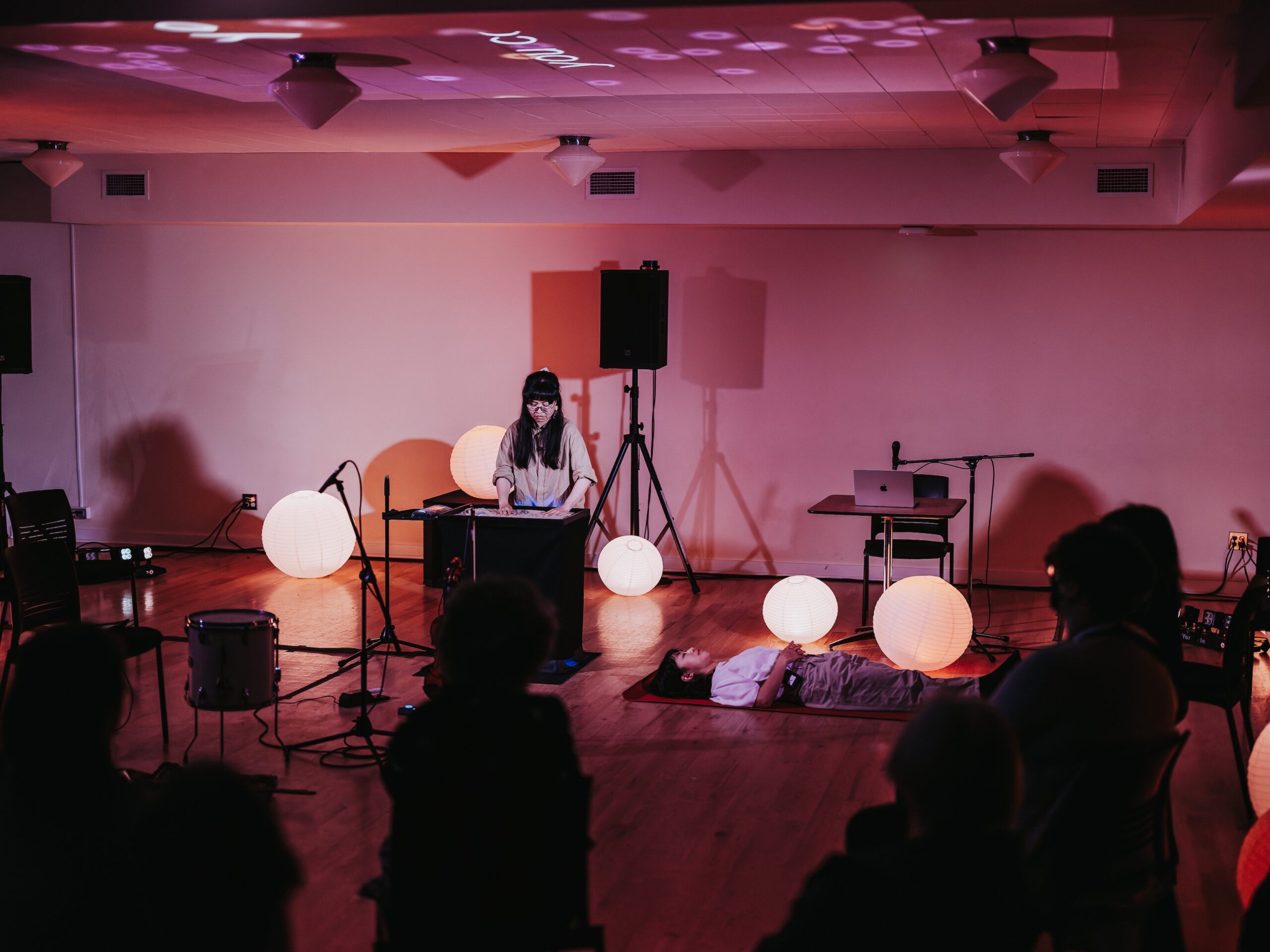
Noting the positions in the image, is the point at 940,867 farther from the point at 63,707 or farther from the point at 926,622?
the point at 926,622

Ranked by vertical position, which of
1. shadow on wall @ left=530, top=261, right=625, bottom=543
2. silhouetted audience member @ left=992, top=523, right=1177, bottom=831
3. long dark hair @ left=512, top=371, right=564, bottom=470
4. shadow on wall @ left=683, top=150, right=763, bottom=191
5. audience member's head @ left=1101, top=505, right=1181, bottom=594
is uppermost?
shadow on wall @ left=683, top=150, right=763, bottom=191

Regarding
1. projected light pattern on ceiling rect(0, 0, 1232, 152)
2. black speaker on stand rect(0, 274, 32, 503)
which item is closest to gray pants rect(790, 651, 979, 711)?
projected light pattern on ceiling rect(0, 0, 1232, 152)

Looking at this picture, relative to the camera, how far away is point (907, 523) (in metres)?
7.07

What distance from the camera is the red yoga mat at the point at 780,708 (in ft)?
17.9

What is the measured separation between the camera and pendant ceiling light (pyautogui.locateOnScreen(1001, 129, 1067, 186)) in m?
6.89

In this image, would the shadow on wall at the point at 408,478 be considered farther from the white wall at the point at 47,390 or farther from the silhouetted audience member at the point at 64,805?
the silhouetted audience member at the point at 64,805

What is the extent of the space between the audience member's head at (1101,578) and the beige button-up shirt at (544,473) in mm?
4033

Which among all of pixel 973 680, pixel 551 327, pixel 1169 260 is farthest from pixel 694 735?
pixel 1169 260

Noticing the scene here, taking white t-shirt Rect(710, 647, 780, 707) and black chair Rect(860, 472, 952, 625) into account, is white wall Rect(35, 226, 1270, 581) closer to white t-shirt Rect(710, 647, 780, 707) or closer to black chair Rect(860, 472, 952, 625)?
black chair Rect(860, 472, 952, 625)

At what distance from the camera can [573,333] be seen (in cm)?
888

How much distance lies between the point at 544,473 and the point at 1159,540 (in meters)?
3.83

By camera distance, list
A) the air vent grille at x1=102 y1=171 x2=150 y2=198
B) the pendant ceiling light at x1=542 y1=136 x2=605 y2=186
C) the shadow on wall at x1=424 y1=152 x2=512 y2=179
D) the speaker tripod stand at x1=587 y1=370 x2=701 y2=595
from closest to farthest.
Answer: the pendant ceiling light at x1=542 y1=136 x2=605 y2=186 < the speaker tripod stand at x1=587 y1=370 x2=701 y2=595 < the shadow on wall at x1=424 y1=152 x2=512 y2=179 < the air vent grille at x1=102 y1=171 x2=150 y2=198

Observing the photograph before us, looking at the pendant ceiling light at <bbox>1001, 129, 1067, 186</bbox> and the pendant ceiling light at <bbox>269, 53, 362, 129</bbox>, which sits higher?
the pendant ceiling light at <bbox>1001, 129, 1067, 186</bbox>

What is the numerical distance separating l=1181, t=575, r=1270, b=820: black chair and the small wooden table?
2.06 meters
